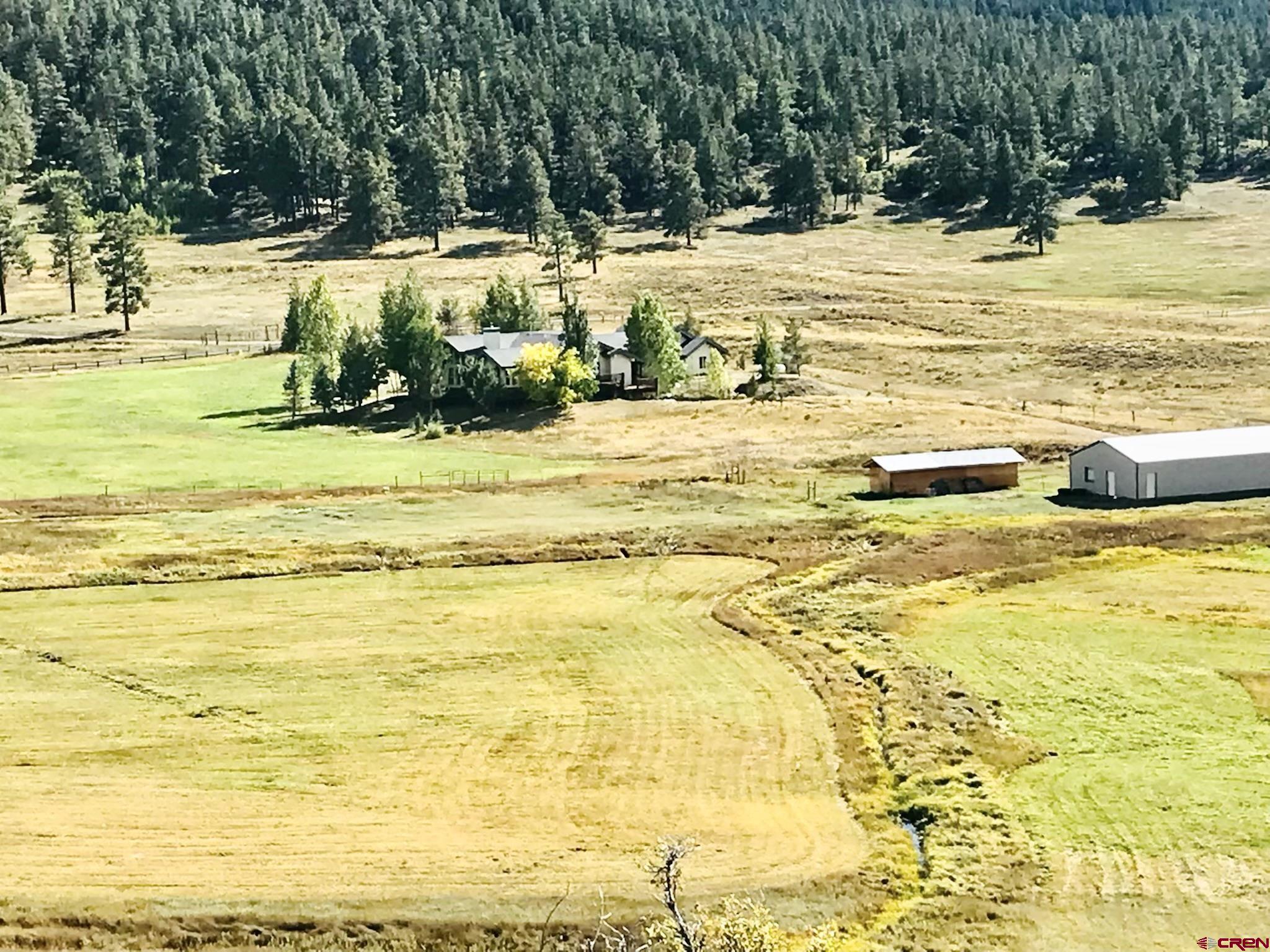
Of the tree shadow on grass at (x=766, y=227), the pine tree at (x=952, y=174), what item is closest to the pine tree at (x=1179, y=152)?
the pine tree at (x=952, y=174)

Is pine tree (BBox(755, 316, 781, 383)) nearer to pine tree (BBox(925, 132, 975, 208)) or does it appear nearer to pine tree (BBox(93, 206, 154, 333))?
pine tree (BBox(93, 206, 154, 333))

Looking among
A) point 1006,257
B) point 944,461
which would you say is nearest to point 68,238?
point 1006,257

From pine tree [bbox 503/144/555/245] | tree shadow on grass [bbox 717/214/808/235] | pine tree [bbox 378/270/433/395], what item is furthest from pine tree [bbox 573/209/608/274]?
pine tree [bbox 378/270/433/395]

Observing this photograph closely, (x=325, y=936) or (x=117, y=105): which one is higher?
(x=117, y=105)

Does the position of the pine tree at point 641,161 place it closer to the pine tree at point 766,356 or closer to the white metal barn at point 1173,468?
the pine tree at point 766,356

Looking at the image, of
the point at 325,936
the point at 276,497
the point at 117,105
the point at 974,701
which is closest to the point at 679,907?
the point at 325,936

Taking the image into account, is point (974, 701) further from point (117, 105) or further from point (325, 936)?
point (117, 105)

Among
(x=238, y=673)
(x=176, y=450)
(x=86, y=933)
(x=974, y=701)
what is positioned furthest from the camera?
(x=176, y=450)

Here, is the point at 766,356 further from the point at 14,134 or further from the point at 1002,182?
the point at 14,134
